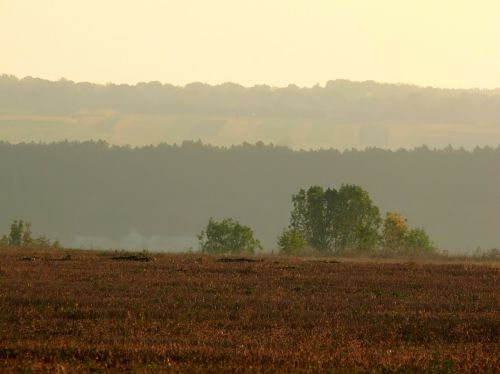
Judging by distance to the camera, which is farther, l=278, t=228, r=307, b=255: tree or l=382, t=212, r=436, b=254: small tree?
l=382, t=212, r=436, b=254: small tree

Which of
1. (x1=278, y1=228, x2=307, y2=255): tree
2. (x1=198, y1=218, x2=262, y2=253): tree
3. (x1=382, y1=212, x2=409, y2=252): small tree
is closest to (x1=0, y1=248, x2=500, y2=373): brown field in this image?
(x1=278, y1=228, x2=307, y2=255): tree

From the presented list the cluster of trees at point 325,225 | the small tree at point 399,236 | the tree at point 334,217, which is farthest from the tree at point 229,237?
the small tree at point 399,236

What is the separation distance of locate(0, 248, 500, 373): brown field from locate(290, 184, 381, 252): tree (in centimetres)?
5614

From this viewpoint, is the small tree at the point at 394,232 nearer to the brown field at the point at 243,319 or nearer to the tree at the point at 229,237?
the tree at the point at 229,237

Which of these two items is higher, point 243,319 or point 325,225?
point 325,225

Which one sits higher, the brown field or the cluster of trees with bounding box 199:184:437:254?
the cluster of trees with bounding box 199:184:437:254

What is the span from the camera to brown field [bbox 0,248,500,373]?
66.7 ft

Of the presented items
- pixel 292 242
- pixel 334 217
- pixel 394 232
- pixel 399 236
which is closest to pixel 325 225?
pixel 334 217

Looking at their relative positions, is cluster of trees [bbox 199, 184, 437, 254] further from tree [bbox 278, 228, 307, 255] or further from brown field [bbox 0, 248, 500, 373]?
brown field [bbox 0, 248, 500, 373]

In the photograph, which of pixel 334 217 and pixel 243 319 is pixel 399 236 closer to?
pixel 334 217

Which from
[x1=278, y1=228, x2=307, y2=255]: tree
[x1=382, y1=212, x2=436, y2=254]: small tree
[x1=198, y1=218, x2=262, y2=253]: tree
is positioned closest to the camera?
[x1=278, y1=228, x2=307, y2=255]: tree

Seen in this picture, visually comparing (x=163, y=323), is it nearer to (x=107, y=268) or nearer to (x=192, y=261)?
(x=107, y=268)

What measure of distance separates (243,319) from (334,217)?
7715 centimetres

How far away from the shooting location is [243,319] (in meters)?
27.7
